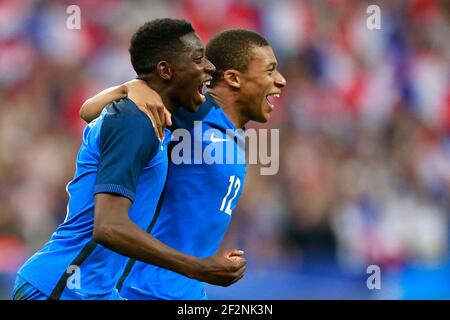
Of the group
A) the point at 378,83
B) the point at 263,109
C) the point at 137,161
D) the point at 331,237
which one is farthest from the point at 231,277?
the point at 378,83

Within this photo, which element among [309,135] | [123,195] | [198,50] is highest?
[309,135]

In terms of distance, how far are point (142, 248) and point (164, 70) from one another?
95cm

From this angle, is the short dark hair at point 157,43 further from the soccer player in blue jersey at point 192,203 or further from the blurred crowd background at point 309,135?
the blurred crowd background at point 309,135

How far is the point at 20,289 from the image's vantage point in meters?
3.94

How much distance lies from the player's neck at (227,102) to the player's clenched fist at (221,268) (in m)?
1.39

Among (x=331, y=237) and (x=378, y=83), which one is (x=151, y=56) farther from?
(x=378, y=83)

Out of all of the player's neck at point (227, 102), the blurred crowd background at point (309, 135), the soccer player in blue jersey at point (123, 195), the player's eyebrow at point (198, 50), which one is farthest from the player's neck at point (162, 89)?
the blurred crowd background at point (309, 135)

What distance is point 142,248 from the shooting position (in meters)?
3.59

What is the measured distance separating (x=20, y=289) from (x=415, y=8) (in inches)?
366

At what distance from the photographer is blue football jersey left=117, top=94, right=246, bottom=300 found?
4.64 metres

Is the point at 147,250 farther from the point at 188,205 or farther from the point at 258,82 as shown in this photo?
the point at 258,82

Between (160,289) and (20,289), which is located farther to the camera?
(160,289)

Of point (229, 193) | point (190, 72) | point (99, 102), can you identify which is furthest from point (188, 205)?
point (190, 72)

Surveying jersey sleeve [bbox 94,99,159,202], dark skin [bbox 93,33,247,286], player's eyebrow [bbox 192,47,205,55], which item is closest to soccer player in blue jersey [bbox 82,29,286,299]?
player's eyebrow [bbox 192,47,205,55]
